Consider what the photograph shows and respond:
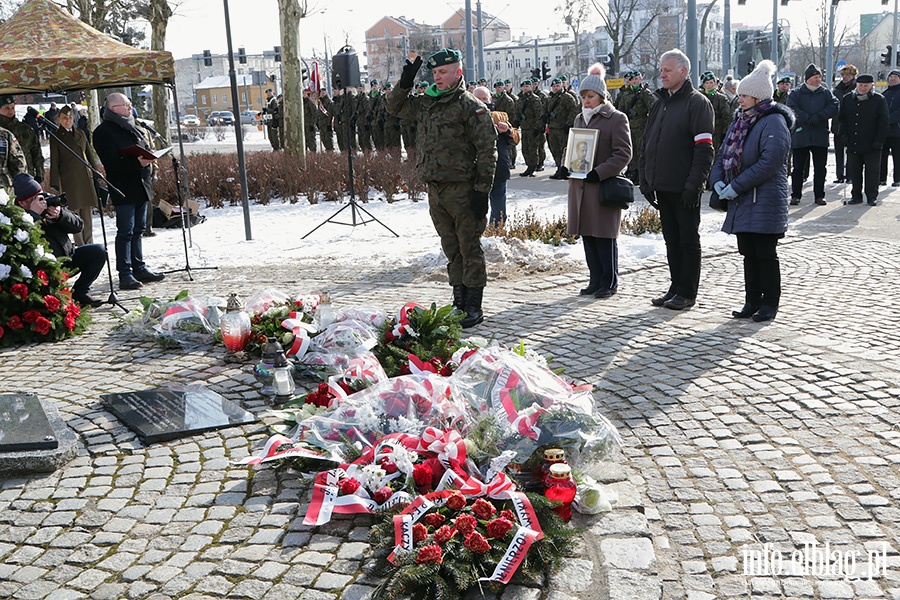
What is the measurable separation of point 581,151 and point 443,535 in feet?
16.9

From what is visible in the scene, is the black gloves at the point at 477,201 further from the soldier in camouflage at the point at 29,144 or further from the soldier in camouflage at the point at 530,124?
the soldier in camouflage at the point at 530,124

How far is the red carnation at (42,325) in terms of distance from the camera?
692 centimetres

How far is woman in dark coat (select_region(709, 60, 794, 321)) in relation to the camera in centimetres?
660

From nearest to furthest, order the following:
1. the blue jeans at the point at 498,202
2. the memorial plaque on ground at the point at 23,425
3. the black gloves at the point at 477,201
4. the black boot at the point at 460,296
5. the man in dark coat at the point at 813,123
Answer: the memorial plaque on ground at the point at 23,425
the black gloves at the point at 477,201
the black boot at the point at 460,296
the blue jeans at the point at 498,202
the man in dark coat at the point at 813,123

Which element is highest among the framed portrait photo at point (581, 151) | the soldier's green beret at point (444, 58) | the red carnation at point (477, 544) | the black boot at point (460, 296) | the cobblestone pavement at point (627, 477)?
the soldier's green beret at point (444, 58)

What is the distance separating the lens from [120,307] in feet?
26.9

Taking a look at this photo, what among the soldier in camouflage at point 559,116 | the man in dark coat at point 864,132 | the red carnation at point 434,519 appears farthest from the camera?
the soldier in camouflage at point 559,116

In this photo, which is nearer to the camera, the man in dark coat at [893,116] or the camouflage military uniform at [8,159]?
the camouflage military uniform at [8,159]

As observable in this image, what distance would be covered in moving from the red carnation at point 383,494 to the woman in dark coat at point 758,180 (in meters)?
4.19

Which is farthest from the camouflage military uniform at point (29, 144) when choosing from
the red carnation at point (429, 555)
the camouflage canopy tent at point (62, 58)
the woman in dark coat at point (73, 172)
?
the red carnation at point (429, 555)

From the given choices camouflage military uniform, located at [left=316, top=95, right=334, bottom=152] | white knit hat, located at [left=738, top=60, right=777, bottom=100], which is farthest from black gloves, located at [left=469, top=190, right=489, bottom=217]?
camouflage military uniform, located at [left=316, top=95, right=334, bottom=152]

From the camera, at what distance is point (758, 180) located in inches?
261

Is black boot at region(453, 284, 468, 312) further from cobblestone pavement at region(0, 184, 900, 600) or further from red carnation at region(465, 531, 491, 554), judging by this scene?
red carnation at region(465, 531, 491, 554)

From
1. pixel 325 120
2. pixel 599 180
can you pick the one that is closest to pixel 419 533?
pixel 599 180
